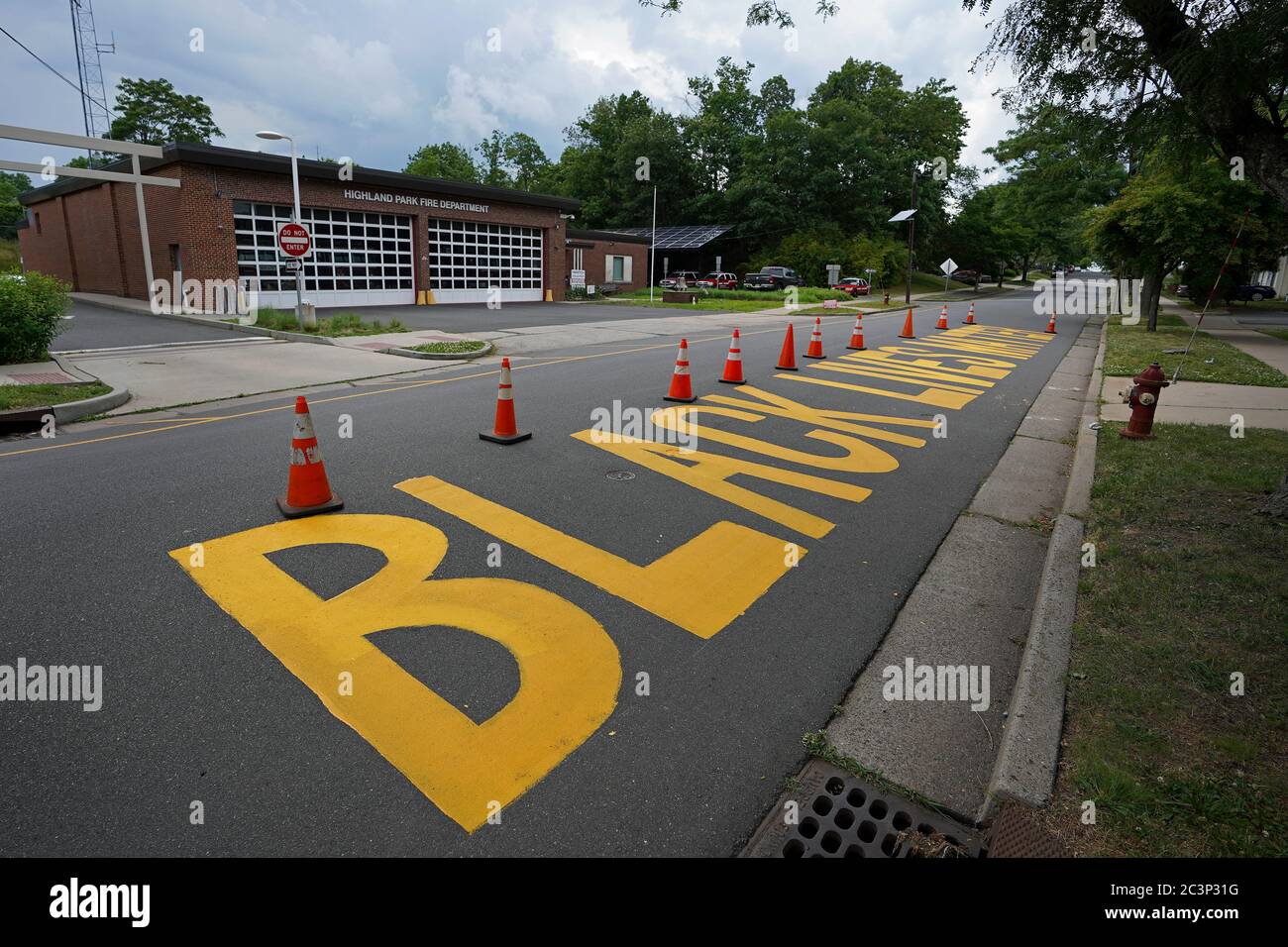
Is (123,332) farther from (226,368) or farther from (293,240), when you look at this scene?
(226,368)

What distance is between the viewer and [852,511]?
579 cm

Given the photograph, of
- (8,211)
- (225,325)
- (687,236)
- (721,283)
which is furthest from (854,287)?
(8,211)

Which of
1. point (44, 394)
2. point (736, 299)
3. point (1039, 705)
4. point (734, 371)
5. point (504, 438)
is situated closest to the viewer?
point (1039, 705)

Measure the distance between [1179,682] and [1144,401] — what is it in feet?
18.1

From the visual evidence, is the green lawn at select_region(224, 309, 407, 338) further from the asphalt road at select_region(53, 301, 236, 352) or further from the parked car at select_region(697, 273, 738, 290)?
the parked car at select_region(697, 273, 738, 290)

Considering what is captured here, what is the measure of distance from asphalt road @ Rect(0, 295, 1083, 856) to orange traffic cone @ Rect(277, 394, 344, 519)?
0.60ft

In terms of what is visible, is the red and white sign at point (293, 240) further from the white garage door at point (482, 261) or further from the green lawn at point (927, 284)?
the green lawn at point (927, 284)

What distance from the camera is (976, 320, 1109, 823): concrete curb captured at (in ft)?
8.94

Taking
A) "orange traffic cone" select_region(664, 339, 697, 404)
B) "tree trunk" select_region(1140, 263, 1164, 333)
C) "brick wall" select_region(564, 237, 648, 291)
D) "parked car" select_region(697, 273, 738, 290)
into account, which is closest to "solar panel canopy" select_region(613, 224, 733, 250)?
"brick wall" select_region(564, 237, 648, 291)

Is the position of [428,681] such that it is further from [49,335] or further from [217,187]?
[217,187]

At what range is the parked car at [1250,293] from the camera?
40156 millimetres

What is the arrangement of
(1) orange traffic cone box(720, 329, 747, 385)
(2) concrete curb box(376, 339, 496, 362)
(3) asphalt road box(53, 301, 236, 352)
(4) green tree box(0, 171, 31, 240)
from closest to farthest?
(1) orange traffic cone box(720, 329, 747, 385) → (2) concrete curb box(376, 339, 496, 362) → (3) asphalt road box(53, 301, 236, 352) → (4) green tree box(0, 171, 31, 240)

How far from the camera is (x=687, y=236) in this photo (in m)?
55.4

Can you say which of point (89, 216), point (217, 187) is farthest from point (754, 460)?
point (89, 216)
